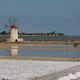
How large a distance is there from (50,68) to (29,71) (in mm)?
1601

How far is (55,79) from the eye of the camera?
15.4 m

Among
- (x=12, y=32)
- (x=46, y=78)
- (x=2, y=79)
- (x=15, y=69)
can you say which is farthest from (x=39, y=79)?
(x=12, y=32)

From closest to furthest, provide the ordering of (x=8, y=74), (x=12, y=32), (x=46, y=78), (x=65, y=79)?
(x=65, y=79) → (x=46, y=78) → (x=8, y=74) → (x=12, y=32)

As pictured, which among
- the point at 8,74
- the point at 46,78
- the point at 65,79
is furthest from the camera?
the point at 8,74

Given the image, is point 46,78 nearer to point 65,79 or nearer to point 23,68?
point 65,79

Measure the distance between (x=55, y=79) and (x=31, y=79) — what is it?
1.43 m

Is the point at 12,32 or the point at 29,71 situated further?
the point at 12,32

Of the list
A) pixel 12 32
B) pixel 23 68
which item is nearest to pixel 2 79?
pixel 23 68

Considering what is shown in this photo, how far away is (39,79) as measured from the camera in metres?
15.8

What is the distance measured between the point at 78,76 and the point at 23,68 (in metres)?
6.06

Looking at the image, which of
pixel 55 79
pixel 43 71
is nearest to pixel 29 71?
pixel 43 71

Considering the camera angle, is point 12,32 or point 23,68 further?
point 12,32

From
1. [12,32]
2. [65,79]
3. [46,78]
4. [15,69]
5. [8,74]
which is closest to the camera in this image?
[65,79]

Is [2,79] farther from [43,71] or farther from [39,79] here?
[43,71]
